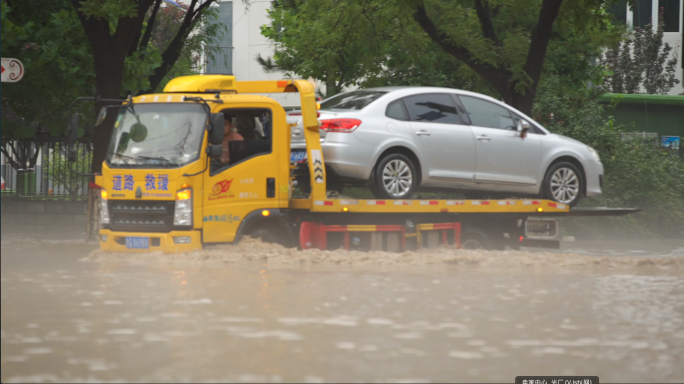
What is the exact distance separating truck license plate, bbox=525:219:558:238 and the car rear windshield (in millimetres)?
3135

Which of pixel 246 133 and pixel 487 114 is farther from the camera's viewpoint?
pixel 487 114

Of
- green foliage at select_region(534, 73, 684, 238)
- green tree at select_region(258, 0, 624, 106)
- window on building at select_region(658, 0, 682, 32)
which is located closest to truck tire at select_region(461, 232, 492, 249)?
green tree at select_region(258, 0, 624, 106)

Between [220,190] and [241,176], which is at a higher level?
[241,176]

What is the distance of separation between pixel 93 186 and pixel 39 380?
8715 millimetres

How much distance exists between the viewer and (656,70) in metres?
29.7

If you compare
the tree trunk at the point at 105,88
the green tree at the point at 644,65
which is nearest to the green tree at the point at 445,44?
the tree trunk at the point at 105,88

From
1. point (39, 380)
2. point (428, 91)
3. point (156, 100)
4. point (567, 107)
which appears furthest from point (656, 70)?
point (39, 380)

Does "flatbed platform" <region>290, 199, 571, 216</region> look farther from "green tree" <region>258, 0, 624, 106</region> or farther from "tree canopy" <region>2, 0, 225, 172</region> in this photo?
"tree canopy" <region>2, 0, 225, 172</region>

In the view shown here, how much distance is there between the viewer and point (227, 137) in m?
10.2

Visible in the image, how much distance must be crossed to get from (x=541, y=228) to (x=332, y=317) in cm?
623

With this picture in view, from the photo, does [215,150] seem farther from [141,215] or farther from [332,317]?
[332,317]

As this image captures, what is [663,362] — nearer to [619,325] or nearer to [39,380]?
[619,325]

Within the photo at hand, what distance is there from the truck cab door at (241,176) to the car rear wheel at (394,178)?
1.19m

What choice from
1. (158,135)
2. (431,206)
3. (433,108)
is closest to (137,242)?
(158,135)
